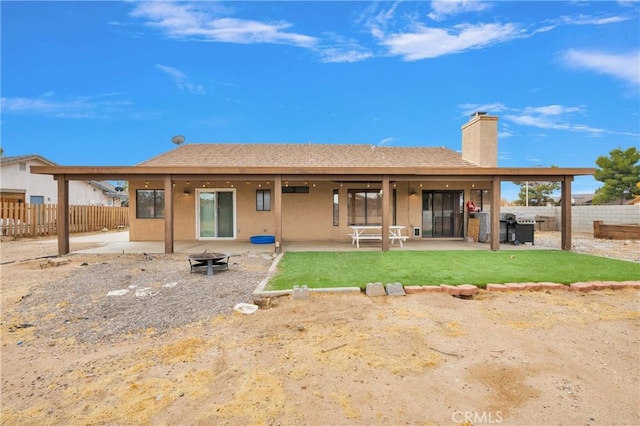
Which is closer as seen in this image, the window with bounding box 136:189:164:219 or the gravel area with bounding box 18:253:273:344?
the gravel area with bounding box 18:253:273:344

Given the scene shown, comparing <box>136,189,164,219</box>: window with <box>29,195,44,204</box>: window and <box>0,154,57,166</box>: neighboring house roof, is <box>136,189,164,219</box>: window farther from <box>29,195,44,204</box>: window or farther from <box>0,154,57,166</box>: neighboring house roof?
<box>29,195,44,204</box>: window

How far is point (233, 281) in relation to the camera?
6.20 m

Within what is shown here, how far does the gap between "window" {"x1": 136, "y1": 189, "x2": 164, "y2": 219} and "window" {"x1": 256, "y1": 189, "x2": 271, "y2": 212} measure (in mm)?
4105

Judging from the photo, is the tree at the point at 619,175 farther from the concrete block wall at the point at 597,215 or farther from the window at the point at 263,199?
the window at the point at 263,199

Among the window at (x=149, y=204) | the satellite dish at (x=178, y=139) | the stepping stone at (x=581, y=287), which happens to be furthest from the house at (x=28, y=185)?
the stepping stone at (x=581, y=287)

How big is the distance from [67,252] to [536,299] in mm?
12443

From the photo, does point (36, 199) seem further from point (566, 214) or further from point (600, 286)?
point (566, 214)

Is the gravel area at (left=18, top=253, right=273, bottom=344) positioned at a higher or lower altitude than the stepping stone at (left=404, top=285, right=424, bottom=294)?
lower

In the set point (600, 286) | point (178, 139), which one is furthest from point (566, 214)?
point (178, 139)

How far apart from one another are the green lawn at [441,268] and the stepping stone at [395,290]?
1.36ft

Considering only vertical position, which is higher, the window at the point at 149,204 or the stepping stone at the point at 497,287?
the window at the point at 149,204

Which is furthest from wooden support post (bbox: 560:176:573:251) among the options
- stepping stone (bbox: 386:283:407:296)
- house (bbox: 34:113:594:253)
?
stepping stone (bbox: 386:283:407:296)

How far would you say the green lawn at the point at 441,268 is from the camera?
19.4 ft

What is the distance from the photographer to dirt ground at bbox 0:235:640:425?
2.26m
